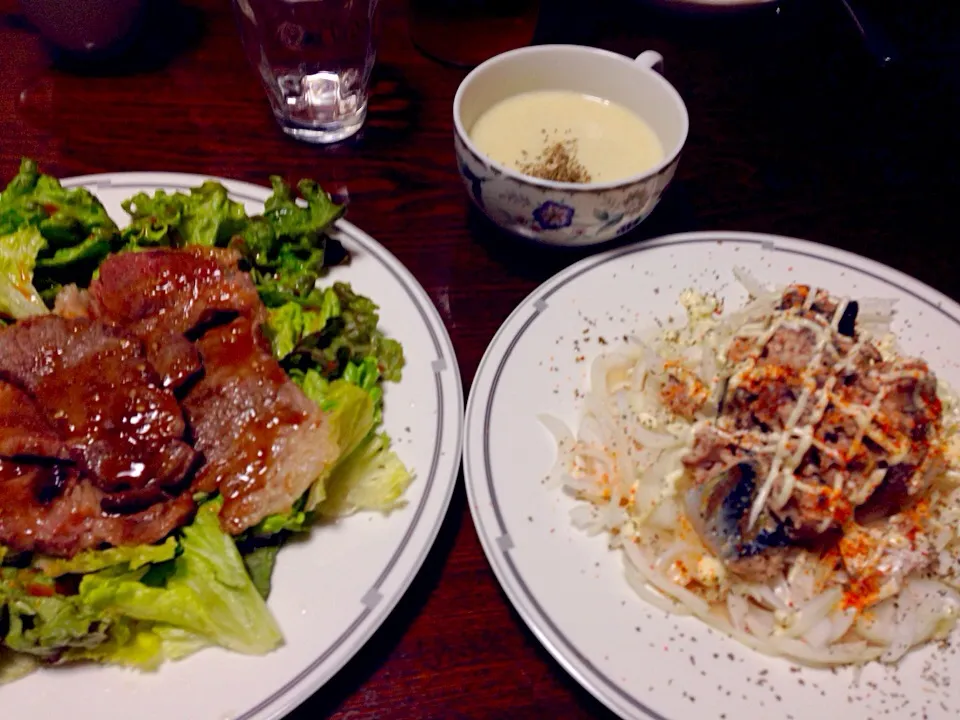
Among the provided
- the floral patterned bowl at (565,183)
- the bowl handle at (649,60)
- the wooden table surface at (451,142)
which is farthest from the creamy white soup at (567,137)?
the wooden table surface at (451,142)

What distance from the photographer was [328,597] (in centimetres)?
143

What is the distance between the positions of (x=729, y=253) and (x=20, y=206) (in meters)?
1.88

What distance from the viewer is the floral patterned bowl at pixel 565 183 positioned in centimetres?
190

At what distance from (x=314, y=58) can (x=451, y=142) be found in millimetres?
532

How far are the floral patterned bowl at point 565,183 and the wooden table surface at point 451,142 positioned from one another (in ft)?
0.81

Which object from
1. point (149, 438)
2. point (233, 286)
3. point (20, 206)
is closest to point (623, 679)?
point (149, 438)

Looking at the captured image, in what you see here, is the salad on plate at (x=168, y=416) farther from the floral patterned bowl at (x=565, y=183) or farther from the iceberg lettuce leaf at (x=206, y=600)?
the floral patterned bowl at (x=565, y=183)

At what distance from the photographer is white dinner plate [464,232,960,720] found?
1376 mm

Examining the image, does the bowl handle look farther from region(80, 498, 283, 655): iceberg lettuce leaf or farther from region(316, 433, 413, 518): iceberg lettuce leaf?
region(80, 498, 283, 655): iceberg lettuce leaf

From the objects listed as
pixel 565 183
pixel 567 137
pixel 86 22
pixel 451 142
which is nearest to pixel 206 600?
pixel 565 183

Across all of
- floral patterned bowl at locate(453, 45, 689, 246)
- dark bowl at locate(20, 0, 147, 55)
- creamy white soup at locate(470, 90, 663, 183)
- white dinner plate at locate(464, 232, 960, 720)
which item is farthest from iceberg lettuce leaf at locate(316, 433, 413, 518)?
dark bowl at locate(20, 0, 147, 55)

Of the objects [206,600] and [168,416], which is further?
[168,416]

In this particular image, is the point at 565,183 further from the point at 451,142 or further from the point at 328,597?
the point at 328,597

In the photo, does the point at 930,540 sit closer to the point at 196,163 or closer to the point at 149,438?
the point at 149,438
